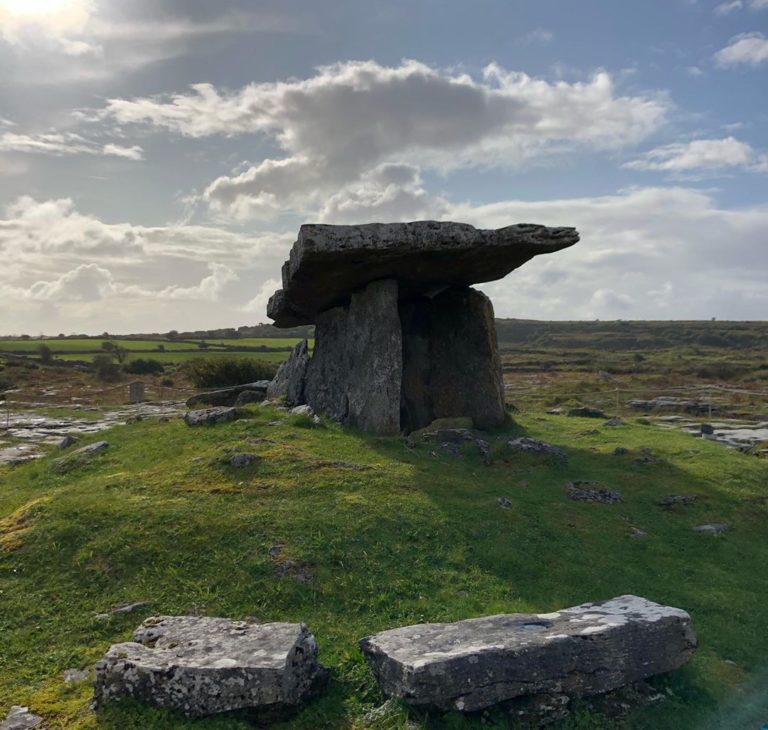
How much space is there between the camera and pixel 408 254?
15969mm

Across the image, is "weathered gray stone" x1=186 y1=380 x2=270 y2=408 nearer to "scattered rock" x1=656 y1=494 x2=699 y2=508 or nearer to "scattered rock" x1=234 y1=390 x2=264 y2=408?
"scattered rock" x1=234 y1=390 x2=264 y2=408

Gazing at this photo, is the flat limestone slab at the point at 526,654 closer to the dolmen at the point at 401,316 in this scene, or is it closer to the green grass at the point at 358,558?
the green grass at the point at 358,558

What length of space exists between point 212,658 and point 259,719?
661mm

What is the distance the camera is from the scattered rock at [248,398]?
76.4 ft

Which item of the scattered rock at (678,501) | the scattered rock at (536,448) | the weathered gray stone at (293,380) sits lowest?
the scattered rock at (678,501)

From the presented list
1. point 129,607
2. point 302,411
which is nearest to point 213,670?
point 129,607

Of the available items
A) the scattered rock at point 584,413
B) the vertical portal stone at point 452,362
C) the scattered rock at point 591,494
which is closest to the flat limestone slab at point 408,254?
the vertical portal stone at point 452,362

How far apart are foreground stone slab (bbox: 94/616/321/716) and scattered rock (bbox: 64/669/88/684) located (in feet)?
2.51

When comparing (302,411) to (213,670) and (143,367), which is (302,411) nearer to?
(213,670)

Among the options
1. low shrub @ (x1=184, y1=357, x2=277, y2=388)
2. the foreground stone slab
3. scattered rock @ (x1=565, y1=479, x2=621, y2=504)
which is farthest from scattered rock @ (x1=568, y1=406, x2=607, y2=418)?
the foreground stone slab

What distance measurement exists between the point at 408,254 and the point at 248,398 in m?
9.72

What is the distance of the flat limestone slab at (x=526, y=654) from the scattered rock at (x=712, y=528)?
194 inches

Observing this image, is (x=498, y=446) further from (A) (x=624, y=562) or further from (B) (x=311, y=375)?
(B) (x=311, y=375)

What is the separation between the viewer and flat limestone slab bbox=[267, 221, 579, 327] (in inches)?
602
